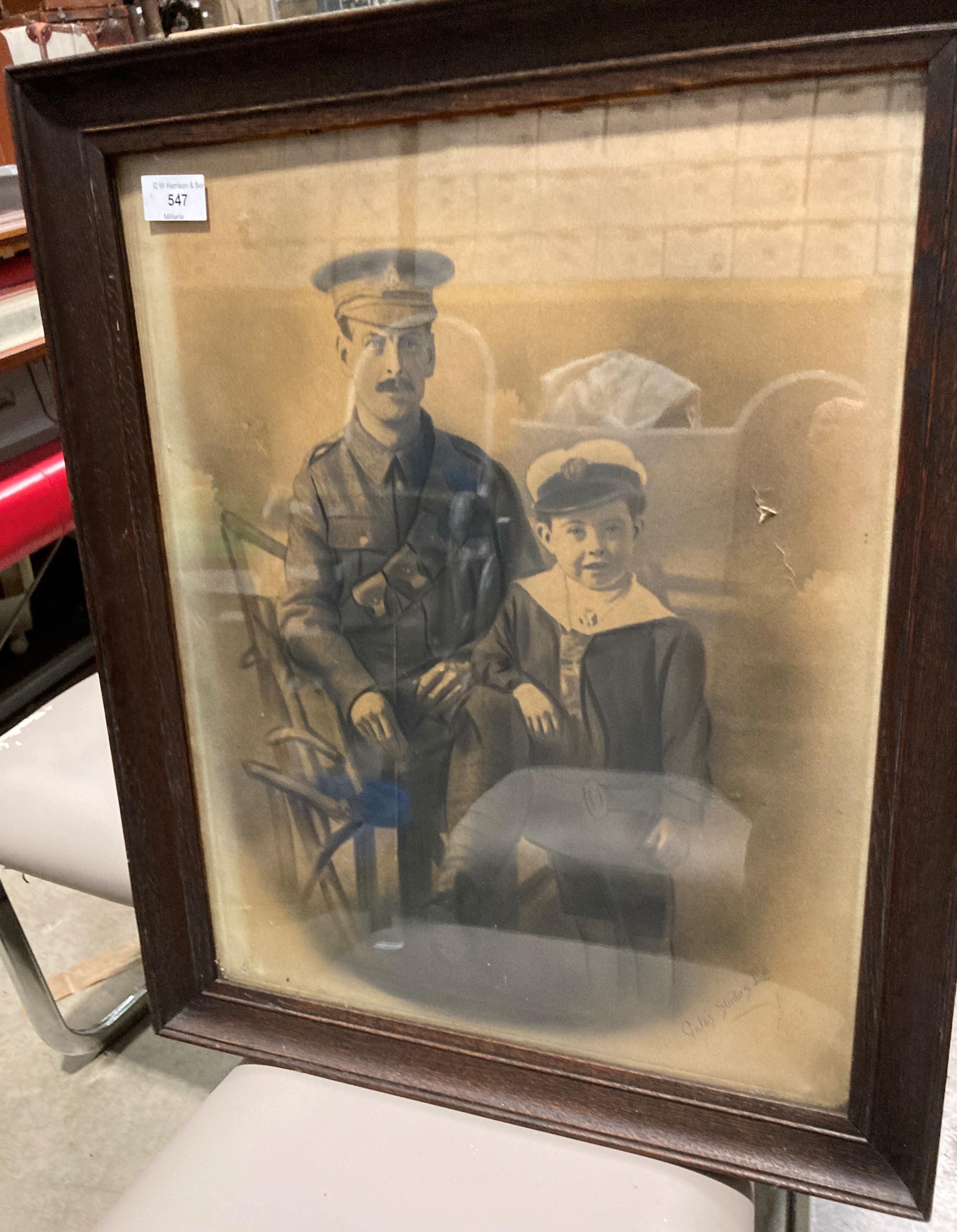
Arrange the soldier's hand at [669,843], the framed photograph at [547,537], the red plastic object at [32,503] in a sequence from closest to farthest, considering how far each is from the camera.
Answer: the framed photograph at [547,537] → the soldier's hand at [669,843] → the red plastic object at [32,503]

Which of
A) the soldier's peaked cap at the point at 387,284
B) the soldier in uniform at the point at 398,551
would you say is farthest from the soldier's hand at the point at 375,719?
the soldier's peaked cap at the point at 387,284

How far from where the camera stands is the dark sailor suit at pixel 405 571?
0.58 meters

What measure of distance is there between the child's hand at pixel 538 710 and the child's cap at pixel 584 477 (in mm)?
A: 113

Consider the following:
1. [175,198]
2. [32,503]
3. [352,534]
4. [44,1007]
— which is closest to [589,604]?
[352,534]

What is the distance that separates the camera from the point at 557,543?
0.57 metres

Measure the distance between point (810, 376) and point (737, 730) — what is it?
0.67 ft

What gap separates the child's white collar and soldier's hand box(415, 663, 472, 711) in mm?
68

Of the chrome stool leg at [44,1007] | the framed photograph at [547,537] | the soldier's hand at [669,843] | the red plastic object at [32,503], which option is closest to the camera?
the framed photograph at [547,537]

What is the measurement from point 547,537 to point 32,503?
3.50 ft

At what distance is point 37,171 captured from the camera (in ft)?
1.95

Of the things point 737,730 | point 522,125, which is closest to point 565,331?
point 522,125

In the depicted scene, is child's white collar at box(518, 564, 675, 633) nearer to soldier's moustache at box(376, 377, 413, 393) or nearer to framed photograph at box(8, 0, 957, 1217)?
framed photograph at box(8, 0, 957, 1217)

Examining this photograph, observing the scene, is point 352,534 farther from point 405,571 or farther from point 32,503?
point 32,503

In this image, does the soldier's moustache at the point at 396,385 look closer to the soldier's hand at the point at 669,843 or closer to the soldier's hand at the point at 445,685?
the soldier's hand at the point at 445,685
